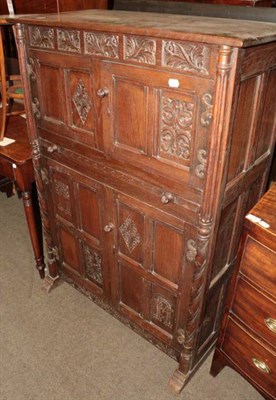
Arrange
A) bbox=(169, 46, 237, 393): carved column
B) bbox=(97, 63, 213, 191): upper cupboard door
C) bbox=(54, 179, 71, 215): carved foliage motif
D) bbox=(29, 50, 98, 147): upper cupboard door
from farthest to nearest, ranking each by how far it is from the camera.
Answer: bbox=(54, 179, 71, 215): carved foliage motif
bbox=(29, 50, 98, 147): upper cupboard door
bbox=(97, 63, 213, 191): upper cupboard door
bbox=(169, 46, 237, 393): carved column

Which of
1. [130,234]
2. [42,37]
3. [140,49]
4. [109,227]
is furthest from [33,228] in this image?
[140,49]

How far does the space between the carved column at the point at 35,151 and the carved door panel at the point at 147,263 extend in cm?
50

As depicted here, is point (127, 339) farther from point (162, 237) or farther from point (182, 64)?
point (182, 64)

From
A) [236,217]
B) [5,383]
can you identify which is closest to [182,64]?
[236,217]

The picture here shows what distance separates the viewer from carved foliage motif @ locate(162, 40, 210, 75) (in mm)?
1037

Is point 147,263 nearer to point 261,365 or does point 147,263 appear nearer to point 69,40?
point 261,365

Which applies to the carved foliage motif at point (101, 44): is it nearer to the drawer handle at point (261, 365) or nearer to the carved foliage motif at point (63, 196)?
the carved foliage motif at point (63, 196)

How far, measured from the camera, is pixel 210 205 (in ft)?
4.00

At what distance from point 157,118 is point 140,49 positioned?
229mm

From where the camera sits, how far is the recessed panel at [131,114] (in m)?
1.26

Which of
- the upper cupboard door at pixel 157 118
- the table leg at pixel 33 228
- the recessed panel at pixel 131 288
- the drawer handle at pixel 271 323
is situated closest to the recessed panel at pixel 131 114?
the upper cupboard door at pixel 157 118

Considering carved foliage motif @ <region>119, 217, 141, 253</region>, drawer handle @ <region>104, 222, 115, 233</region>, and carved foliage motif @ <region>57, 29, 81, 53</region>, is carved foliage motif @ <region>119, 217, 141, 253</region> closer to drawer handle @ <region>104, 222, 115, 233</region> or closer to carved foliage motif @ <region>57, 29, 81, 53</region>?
drawer handle @ <region>104, 222, 115, 233</region>

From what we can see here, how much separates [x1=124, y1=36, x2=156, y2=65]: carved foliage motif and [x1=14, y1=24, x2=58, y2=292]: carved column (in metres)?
0.60

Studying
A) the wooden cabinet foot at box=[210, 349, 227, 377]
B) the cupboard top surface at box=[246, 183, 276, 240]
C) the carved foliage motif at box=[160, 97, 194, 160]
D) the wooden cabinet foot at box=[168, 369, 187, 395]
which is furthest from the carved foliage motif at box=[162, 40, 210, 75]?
the wooden cabinet foot at box=[168, 369, 187, 395]
